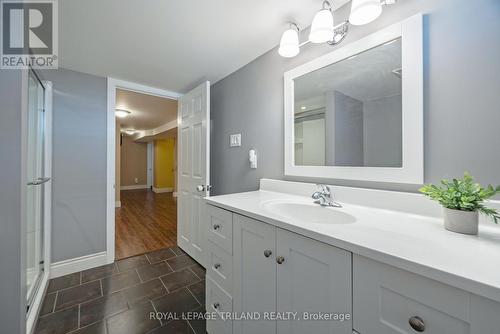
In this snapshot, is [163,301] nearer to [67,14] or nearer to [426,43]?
[67,14]

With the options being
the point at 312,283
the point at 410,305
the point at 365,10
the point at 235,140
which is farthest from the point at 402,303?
the point at 235,140

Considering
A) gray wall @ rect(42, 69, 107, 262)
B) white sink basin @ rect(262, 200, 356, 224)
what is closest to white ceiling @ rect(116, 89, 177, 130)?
gray wall @ rect(42, 69, 107, 262)

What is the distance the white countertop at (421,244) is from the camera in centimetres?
42

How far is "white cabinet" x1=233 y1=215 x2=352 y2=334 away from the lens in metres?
0.63

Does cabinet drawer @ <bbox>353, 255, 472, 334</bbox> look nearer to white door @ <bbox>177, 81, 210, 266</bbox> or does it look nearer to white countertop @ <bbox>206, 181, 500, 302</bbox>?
white countertop @ <bbox>206, 181, 500, 302</bbox>

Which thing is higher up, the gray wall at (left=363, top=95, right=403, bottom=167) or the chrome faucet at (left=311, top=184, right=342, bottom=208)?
the gray wall at (left=363, top=95, right=403, bottom=167)

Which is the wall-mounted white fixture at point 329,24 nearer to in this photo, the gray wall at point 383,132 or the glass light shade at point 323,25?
the glass light shade at point 323,25

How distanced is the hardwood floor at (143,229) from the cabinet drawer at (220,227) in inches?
67.0

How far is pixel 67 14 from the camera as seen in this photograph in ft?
3.92

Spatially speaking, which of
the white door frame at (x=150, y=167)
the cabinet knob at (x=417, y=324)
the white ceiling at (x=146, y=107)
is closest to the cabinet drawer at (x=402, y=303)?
the cabinet knob at (x=417, y=324)

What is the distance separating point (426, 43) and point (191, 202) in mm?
2224

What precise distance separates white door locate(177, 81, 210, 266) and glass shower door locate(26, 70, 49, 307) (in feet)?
3.91

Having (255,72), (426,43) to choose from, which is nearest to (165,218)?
(255,72)

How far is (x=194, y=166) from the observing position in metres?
2.14
